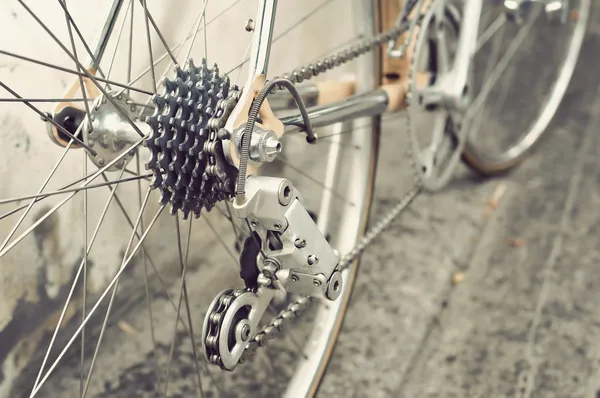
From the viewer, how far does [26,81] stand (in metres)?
0.71

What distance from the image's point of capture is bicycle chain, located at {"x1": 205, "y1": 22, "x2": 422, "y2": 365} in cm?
54

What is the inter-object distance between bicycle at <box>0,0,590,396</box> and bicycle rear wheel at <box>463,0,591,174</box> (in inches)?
1.4

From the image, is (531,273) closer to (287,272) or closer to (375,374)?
(375,374)

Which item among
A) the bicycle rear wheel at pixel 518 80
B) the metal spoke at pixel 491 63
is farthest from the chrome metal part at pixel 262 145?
the metal spoke at pixel 491 63

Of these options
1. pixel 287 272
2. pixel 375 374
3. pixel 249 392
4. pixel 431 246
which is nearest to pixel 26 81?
pixel 287 272

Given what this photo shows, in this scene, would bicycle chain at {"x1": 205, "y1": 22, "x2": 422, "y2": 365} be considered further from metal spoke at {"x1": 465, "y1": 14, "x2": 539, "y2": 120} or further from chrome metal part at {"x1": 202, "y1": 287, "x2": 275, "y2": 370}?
metal spoke at {"x1": 465, "y1": 14, "x2": 539, "y2": 120}

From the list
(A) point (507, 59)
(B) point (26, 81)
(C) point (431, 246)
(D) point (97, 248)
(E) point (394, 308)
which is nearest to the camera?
(B) point (26, 81)

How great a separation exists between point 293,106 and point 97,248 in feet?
1.20

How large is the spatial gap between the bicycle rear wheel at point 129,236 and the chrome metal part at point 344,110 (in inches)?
3.0

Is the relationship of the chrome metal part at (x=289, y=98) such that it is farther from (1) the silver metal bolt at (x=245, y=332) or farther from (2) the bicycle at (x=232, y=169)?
(1) the silver metal bolt at (x=245, y=332)

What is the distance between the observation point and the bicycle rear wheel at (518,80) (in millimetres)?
1255

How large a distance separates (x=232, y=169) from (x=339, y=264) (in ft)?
0.62

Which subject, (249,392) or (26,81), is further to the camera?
(249,392)

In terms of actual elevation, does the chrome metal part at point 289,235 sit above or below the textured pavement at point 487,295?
above
